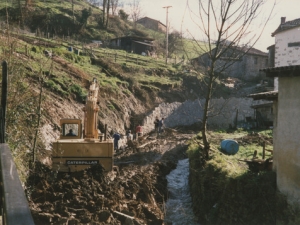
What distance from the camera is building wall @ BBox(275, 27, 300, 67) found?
2945 cm

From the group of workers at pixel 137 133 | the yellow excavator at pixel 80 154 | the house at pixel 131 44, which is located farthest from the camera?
the house at pixel 131 44

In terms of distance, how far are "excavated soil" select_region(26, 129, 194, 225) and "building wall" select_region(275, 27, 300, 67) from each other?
16287 millimetres

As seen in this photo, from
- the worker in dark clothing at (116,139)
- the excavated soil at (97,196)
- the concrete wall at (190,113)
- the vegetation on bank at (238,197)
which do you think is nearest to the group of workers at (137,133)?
the worker in dark clothing at (116,139)

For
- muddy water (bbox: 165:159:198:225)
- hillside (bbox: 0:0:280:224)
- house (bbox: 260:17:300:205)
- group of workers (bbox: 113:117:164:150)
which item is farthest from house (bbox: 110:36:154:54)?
house (bbox: 260:17:300:205)

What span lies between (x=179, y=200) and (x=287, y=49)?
19.0 m

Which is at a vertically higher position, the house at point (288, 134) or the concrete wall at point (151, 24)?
the concrete wall at point (151, 24)

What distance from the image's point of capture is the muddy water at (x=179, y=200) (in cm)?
1509

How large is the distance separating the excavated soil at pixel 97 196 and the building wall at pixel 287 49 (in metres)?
16.3

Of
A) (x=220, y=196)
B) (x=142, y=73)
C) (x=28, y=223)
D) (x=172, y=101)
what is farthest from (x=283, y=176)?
(x=142, y=73)

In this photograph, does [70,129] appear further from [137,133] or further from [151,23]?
[151,23]

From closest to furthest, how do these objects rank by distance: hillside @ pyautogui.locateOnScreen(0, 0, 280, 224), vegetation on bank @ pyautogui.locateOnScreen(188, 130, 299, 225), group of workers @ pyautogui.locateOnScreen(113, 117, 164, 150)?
vegetation on bank @ pyautogui.locateOnScreen(188, 130, 299, 225), hillside @ pyautogui.locateOnScreen(0, 0, 280, 224), group of workers @ pyautogui.locateOnScreen(113, 117, 164, 150)

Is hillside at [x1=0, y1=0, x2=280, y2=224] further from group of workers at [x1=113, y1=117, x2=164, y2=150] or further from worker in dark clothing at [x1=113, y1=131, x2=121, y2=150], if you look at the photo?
worker in dark clothing at [x1=113, y1=131, x2=121, y2=150]

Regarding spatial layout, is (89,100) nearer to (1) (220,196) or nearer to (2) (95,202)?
(2) (95,202)

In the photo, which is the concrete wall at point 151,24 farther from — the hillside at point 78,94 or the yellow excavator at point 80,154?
the yellow excavator at point 80,154
